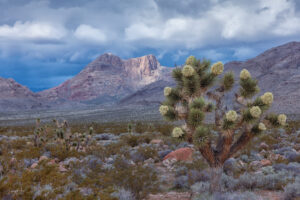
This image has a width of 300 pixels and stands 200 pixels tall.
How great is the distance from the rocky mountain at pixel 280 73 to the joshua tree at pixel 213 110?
192 feet

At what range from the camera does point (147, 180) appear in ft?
22.8

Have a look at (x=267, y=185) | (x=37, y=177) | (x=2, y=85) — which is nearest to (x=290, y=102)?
(x=267, y=185)

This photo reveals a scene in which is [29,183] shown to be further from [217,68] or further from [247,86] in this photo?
[247,86]

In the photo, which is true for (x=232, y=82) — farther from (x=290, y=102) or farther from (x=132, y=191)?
(x=290, y=102)

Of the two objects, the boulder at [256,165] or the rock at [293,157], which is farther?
the rock at [293,157]

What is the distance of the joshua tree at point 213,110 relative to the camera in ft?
18.4

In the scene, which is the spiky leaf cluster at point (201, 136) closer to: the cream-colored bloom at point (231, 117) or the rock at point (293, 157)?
the cream-colored bloom at point (231, 117)

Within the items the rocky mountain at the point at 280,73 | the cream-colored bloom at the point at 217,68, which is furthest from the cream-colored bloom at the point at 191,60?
the rocky mountain at the point at 280,73

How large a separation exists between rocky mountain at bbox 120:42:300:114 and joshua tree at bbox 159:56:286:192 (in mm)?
58414

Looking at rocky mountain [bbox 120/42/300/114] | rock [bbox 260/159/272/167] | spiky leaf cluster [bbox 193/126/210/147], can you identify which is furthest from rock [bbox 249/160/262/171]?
rocky mountain [bbox 120/42/300/114]

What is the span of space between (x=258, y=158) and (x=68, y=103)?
187 meters

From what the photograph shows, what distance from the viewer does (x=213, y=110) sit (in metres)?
6.24

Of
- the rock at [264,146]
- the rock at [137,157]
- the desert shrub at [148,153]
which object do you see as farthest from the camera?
the rock at [264,146]

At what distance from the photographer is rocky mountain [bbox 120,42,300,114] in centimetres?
6556
